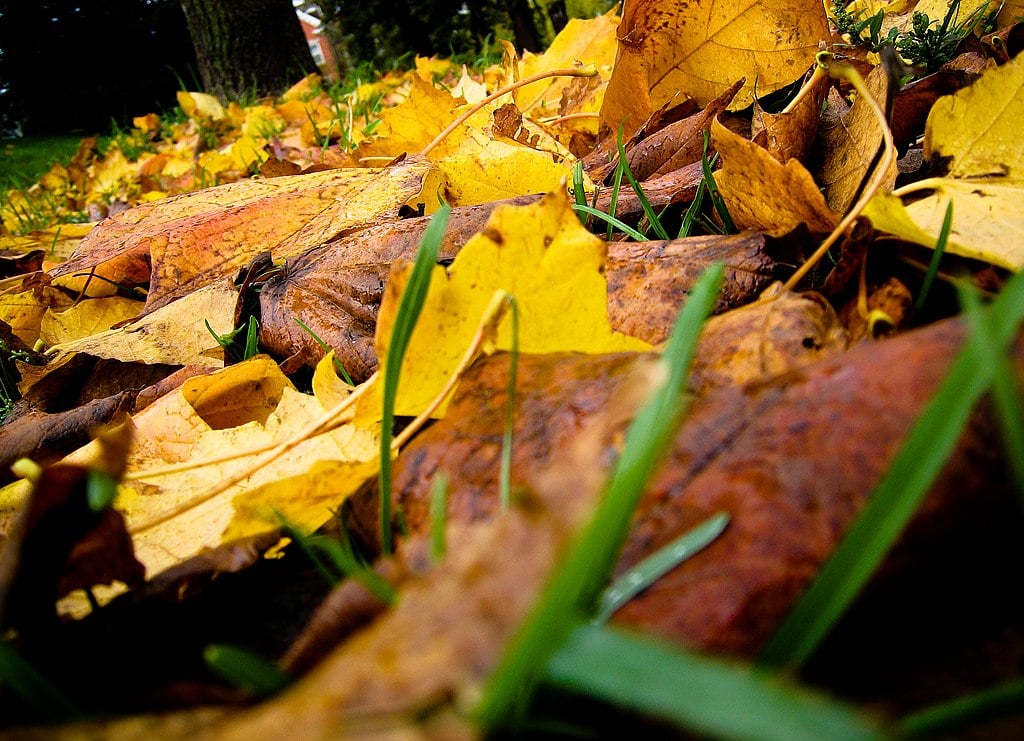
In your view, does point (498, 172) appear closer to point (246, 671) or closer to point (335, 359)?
point (335, 359)

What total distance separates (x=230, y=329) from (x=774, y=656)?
3.06ft

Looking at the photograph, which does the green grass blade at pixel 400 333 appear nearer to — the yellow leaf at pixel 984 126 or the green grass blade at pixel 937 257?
the green grass blade at pixel 937 257

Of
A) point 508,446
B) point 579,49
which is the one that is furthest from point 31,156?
point 508,446

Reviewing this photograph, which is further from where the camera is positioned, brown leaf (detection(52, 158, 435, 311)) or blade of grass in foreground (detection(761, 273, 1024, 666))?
brown leaf (detection(52, 158, 435, 311))

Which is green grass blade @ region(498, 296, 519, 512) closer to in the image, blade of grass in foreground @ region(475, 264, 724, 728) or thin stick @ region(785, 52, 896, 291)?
blade of grass in foreground @ region(475, 264, 724, 728)

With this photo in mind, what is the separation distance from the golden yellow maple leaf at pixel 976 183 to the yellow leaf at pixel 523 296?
26 cm

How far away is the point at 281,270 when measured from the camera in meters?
1.07

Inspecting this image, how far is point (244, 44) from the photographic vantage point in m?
5.92

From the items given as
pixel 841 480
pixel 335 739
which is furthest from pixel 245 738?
pixel 841 480

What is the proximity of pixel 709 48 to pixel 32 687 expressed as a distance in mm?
1270

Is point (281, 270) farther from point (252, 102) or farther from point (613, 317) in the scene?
point (252, 102)

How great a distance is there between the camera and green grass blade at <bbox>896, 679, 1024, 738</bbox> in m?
0.24

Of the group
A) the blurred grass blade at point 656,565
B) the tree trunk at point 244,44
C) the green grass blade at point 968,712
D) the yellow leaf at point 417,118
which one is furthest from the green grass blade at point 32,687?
the tree trunk at point 244,44

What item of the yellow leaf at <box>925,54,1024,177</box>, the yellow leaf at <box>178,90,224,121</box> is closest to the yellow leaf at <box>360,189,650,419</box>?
the yellow leaf at <box>925,54,1024,177</box>
